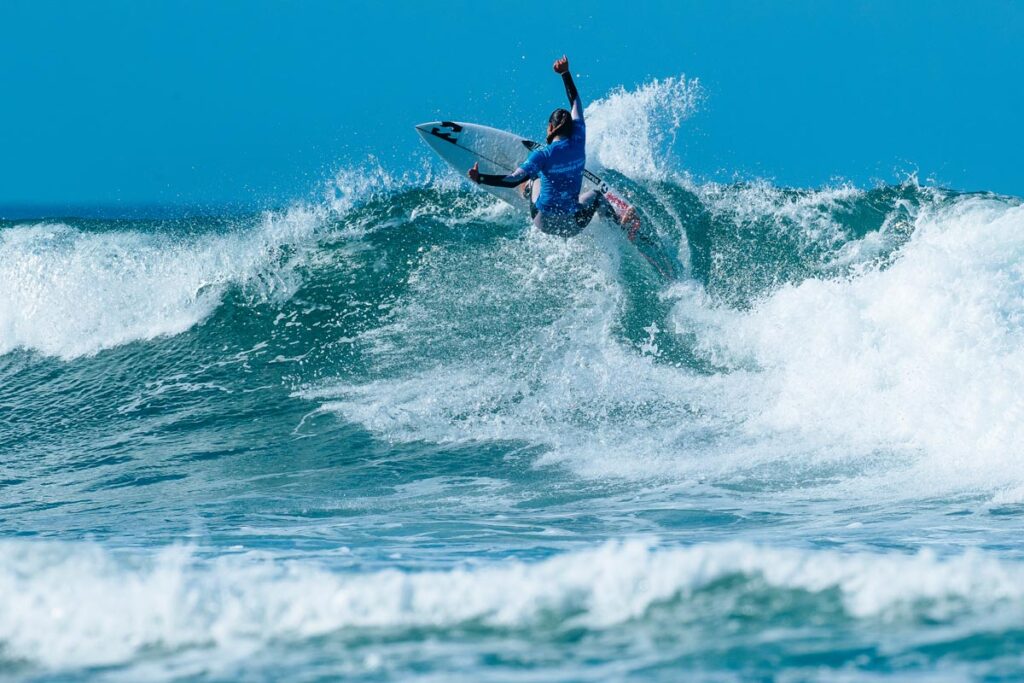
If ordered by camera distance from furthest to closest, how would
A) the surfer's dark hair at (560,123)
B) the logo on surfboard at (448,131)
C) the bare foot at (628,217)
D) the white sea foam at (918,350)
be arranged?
the logo on surfboard at (448,131) < the bare foot at (628,217) < the surfer's dark hair at (560,123) < the white sea foam at (918,350)

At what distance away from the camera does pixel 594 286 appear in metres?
9.62

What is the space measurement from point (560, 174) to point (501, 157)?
166cm

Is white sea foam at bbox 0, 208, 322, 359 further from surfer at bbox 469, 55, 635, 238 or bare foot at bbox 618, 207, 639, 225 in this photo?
bare foot at bbox 618, 207, 639, 225

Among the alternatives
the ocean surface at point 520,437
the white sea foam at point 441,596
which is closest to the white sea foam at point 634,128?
the ocean surface at point 520,437

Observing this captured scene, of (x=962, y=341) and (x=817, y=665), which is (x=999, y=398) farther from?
(x=817, y=665)

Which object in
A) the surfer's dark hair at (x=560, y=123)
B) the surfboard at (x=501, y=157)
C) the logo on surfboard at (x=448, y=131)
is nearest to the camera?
the surfer's dark hair at (x=560, y=123)

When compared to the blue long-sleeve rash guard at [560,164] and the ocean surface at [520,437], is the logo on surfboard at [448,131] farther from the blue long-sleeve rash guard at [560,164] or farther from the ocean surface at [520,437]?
the blue long-sleeve rash guard at [560,164]

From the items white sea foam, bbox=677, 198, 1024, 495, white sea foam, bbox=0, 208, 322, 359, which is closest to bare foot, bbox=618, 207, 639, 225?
white sea foam, bbox=677, 198, 1024, 495

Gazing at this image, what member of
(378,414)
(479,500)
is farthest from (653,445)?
(378,414)

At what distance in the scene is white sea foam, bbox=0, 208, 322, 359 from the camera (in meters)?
10.3

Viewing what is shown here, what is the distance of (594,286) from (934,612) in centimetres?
628

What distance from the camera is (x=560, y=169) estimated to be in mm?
8375

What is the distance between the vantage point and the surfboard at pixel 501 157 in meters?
9.75

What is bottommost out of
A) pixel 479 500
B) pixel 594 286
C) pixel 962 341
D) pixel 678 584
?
pixel 678 584
